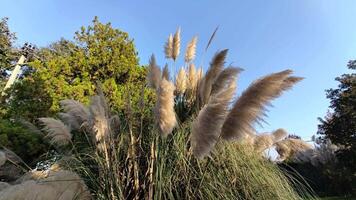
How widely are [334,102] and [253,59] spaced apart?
42.9 ft

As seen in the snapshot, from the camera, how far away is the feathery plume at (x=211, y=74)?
305cm

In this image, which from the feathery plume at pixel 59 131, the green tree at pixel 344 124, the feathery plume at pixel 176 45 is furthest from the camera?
the green tree at pixel 344 124

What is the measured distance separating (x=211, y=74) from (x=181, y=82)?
59 cm

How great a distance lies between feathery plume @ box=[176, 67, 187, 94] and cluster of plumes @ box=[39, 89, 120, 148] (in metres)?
0.72

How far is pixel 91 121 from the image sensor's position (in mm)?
2869

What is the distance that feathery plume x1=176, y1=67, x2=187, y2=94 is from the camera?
3.58 m

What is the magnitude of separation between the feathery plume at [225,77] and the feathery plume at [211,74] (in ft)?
0.17

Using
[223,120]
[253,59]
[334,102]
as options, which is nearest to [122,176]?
[223,120]

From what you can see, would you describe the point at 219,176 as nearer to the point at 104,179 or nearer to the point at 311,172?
the point at 104,179

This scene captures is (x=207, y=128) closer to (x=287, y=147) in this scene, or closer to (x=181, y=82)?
(x=181, y=82)

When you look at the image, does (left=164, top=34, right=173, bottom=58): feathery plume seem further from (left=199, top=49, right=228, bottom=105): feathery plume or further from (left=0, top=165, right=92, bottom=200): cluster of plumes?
(left=0, top=165, right=92, bottom=200): cluster of plumes

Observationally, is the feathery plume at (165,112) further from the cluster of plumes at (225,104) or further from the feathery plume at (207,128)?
the feathery plume at (207,128)

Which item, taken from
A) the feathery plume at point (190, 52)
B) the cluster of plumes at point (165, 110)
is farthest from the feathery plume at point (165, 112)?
the feathery plume at point (190, 52)

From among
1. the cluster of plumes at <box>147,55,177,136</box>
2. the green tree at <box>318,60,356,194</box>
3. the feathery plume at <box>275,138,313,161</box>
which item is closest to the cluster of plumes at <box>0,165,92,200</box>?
the cluster of plumes at <box>147,55,177,136</box>
